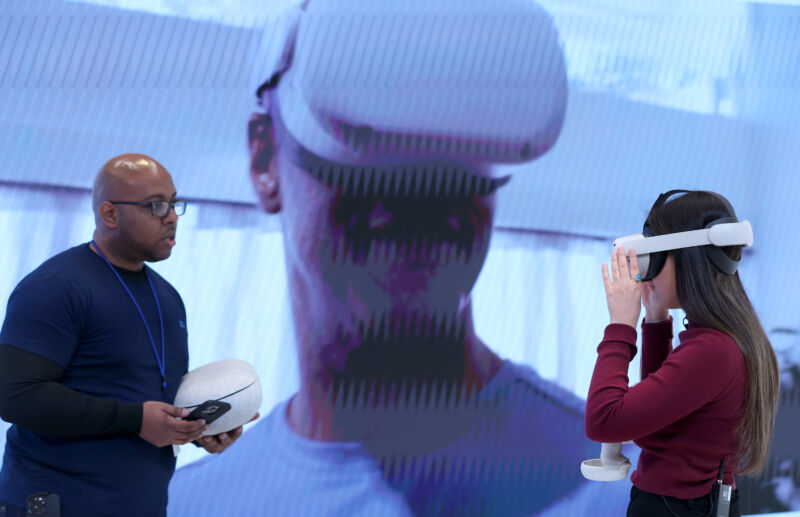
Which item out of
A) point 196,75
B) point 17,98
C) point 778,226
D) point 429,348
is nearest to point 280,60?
point 196,75

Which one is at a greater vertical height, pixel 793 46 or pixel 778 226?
pixel 793 46

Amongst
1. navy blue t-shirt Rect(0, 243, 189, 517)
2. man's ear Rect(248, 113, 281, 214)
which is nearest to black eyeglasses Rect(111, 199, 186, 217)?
navy blue t-shirt Rect(0, 243, 189, 517)

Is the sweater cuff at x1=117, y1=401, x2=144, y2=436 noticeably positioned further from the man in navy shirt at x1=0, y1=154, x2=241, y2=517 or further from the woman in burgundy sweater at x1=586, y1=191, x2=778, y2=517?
the woman in burgundy sweater at x1=586, y1=191, x2=778, y2=517

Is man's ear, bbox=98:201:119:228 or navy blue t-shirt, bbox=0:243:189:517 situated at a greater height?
man's ear, bbox=98:201:119:228

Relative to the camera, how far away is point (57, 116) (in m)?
2.73

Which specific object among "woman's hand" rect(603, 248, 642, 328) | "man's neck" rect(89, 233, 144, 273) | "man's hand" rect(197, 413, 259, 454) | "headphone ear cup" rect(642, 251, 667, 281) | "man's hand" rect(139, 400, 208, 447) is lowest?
"man's hand" rect(197, 413, 259, 454)

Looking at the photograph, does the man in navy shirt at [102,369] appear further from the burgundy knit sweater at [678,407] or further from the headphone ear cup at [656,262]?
the headphone ear cup at [656,262]

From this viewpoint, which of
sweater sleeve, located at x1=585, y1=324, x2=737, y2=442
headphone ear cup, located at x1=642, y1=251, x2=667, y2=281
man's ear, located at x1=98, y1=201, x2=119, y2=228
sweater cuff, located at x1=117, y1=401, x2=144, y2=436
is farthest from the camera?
man's ear, located at x1=98, y1=201, x2=119, y2=228

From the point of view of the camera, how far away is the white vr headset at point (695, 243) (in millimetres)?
1295

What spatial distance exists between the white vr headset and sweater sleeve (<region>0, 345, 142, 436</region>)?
43.9 inches

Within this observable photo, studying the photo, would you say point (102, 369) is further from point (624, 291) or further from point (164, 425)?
point (624, 291)

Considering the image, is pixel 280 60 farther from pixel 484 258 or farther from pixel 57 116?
pixel 484 258

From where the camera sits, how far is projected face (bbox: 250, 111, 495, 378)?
288 centimetres

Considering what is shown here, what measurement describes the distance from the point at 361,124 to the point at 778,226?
2064 millimetres
